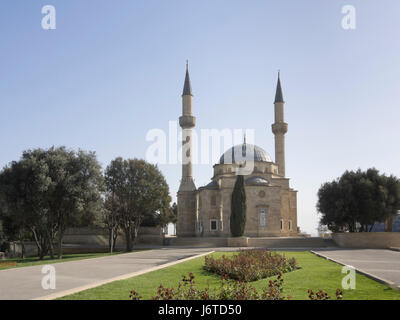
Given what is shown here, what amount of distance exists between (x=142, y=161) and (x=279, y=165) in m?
18.4

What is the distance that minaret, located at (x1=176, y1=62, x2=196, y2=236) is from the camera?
151 feet

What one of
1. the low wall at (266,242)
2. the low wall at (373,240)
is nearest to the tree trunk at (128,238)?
the low wall at (266,242)

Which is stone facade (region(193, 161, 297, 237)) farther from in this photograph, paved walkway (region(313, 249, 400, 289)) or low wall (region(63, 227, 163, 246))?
paved walkway (region(313, 249, 400, 289))

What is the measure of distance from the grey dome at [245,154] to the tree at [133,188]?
1438 centimetres

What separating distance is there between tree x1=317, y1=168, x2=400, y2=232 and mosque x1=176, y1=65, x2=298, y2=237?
21.9 feet

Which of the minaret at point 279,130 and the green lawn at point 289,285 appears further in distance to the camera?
the minaret at point 279,130

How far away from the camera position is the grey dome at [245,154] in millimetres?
49594

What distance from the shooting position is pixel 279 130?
1882 inches

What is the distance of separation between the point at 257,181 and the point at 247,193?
186cm

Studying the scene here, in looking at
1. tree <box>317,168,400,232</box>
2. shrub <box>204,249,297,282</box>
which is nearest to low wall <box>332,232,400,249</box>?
tree <box>317,168,400,232</box>

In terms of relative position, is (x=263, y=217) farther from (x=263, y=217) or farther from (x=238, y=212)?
(x=238, y=212)

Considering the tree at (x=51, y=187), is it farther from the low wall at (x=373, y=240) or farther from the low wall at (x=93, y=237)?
the low wall at (x=373, y=240)
